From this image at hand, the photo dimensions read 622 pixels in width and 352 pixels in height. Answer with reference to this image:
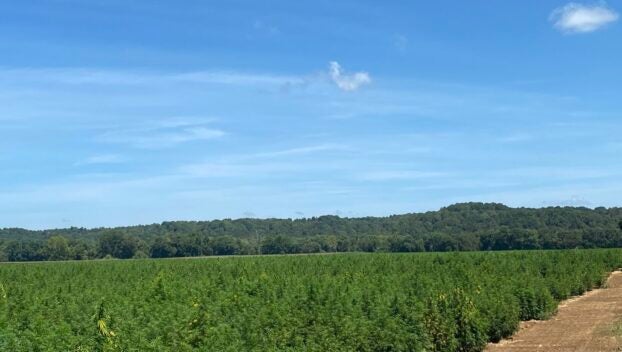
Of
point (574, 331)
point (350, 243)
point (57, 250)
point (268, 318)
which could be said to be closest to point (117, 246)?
point (57, 250)

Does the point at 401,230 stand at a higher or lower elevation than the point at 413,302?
higher

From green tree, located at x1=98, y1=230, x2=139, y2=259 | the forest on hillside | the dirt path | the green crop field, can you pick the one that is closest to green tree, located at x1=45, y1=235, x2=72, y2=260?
the forest on hillside

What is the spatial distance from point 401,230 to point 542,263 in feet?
460

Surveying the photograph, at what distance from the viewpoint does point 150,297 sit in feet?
65.8

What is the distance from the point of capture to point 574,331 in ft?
87.1

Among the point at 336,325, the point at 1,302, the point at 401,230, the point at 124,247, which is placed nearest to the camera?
the point at 336,325

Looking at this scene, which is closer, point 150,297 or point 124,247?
point 150,297

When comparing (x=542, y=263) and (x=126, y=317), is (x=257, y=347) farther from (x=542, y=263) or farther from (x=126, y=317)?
(x=542, y=263)

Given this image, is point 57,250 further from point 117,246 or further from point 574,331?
point 574,331

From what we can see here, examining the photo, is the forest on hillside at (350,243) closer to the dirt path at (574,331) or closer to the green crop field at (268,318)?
the dirt path at (574,331)

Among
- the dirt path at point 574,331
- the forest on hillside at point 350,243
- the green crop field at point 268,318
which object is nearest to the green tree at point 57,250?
the forest on hillside at point 350,243

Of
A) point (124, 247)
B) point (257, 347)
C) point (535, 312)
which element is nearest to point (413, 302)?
point (257, 347)

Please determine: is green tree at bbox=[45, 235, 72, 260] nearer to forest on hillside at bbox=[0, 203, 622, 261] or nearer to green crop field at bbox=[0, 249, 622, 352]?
forest on hillside at bbox=[0, 203, 622, 261]

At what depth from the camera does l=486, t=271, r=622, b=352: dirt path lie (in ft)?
74.5
